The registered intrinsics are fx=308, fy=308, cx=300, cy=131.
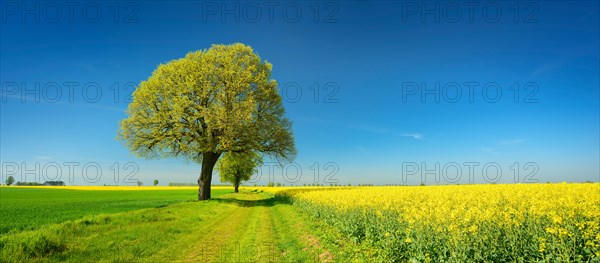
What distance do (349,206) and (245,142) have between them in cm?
1744

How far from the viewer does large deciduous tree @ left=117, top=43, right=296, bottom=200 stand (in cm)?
2758

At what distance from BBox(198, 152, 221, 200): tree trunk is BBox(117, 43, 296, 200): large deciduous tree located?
6.52ft

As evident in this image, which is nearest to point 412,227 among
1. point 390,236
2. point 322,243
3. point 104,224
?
point 390,236

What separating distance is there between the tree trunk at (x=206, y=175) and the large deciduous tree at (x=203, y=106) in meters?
1.99

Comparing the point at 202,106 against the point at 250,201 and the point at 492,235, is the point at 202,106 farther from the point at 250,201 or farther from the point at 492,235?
the point at 492,235

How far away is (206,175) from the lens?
31391 millimetres

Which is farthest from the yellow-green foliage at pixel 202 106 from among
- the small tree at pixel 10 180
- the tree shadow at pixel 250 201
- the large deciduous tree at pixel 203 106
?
the small tree at pixel 10 180

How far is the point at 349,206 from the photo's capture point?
46.4ft

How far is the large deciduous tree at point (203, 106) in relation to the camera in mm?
27578

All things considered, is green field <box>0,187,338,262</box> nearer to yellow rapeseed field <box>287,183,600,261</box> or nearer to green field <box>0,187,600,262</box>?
green field <box>0,187,600,262</box>

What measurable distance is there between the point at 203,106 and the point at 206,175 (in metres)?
7.41

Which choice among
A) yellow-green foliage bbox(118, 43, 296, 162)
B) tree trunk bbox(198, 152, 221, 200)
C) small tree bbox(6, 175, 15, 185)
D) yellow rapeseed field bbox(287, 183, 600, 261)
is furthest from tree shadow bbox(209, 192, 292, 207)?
small tree bbox(6, 175, 15, 185)

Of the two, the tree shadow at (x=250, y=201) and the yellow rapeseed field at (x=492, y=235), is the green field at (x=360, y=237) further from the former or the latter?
the tree shadow at (x=250, y=201)

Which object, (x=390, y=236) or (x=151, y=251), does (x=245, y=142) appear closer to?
(x=151, y=251)
